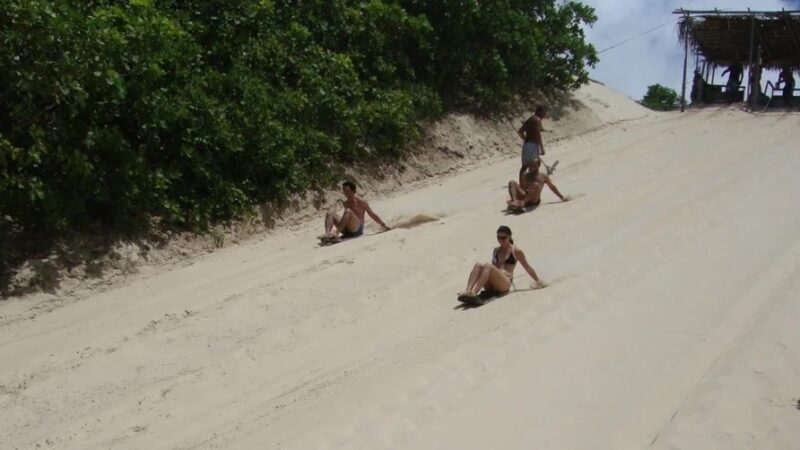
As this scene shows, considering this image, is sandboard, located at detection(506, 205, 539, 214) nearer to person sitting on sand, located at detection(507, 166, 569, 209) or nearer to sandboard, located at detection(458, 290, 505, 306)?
person sitting on sand, located at detection(507, 166, 569, 209)

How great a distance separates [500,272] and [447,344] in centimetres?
173

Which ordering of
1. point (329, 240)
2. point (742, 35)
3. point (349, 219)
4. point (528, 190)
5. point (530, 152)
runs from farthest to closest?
point (742, 35)
point (530, 152)
point (528, 190)
point (349, 219)
point (329, 240)

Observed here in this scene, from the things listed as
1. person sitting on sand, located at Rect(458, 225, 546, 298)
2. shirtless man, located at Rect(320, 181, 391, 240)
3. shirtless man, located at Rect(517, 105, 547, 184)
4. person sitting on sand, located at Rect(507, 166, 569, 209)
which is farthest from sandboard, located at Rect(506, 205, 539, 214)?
person sitting on sand, located at Rect(458, 225, 546, 298)

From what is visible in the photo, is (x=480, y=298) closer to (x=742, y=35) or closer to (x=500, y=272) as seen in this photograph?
(x=500, y=272)

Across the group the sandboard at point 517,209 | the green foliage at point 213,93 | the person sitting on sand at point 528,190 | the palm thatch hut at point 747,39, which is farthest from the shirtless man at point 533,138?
the palm thatch hut at point 747,39

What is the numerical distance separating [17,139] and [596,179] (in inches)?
356

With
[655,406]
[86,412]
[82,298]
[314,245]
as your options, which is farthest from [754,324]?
[82,298]

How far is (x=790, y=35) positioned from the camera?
21141 mm

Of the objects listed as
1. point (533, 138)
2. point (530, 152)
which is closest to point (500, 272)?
point (530, 152)

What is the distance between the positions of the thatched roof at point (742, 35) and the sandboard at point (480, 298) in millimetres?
15258

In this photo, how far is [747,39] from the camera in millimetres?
21766

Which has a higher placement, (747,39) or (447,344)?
(747,39)

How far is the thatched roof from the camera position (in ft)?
68.7

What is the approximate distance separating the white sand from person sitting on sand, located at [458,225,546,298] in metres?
0.24
